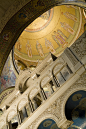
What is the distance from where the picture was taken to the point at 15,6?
3.76 metres

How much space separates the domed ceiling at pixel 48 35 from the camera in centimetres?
1304

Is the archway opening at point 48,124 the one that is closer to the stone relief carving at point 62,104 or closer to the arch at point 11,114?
the stone relief carving at point 62,104

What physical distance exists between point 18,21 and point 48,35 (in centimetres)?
1093

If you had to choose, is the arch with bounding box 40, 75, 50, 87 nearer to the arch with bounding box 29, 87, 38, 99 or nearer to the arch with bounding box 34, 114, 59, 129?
the arch with bounding box 29, 87, 38, 99

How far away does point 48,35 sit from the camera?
14984 millimetres

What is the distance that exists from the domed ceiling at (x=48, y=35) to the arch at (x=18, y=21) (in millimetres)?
8299

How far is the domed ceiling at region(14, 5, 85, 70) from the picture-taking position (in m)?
13.0

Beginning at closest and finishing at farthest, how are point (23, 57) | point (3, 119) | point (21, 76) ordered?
point (3, 119) < point (21, 76) < point (23, 57)

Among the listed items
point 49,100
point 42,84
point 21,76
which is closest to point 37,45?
point 21,76

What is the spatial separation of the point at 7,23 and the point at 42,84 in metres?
3.76

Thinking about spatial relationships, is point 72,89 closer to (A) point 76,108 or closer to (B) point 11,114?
(A) point 76,108

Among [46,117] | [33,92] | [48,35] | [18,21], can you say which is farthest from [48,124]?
[48,35]

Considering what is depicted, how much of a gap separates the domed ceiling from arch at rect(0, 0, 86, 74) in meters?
8.30

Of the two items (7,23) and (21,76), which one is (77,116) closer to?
(7,23)
